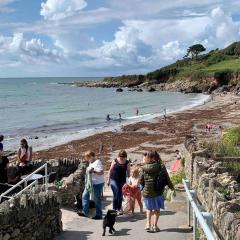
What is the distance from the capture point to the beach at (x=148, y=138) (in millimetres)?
31016

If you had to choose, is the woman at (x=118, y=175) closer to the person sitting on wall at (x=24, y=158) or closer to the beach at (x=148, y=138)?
the person sitting on wall at (x=24, y=158)

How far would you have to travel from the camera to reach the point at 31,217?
9102mm

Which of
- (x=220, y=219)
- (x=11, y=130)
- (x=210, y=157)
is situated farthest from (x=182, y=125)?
(x=220, y=219)

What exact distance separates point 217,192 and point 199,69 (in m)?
117

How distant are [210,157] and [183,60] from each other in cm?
13556

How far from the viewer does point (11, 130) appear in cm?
4847

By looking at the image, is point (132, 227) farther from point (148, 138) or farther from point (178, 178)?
point (148, 138)

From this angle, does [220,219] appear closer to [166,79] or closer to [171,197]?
[171,197]

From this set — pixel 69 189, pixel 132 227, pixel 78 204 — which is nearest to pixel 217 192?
pixel 132 227

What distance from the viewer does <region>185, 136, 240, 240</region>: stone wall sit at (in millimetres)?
6647

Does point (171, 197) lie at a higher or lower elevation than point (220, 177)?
lower

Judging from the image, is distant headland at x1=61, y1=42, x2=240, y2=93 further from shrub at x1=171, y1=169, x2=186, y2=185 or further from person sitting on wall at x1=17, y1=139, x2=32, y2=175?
person sitting on wall at x1=17, y1=139, x2=32, y2=175

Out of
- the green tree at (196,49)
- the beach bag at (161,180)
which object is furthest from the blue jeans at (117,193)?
the green tree at (196,49)

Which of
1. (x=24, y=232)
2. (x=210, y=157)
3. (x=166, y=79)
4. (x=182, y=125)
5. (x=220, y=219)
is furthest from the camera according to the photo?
(x=166, y=79)
